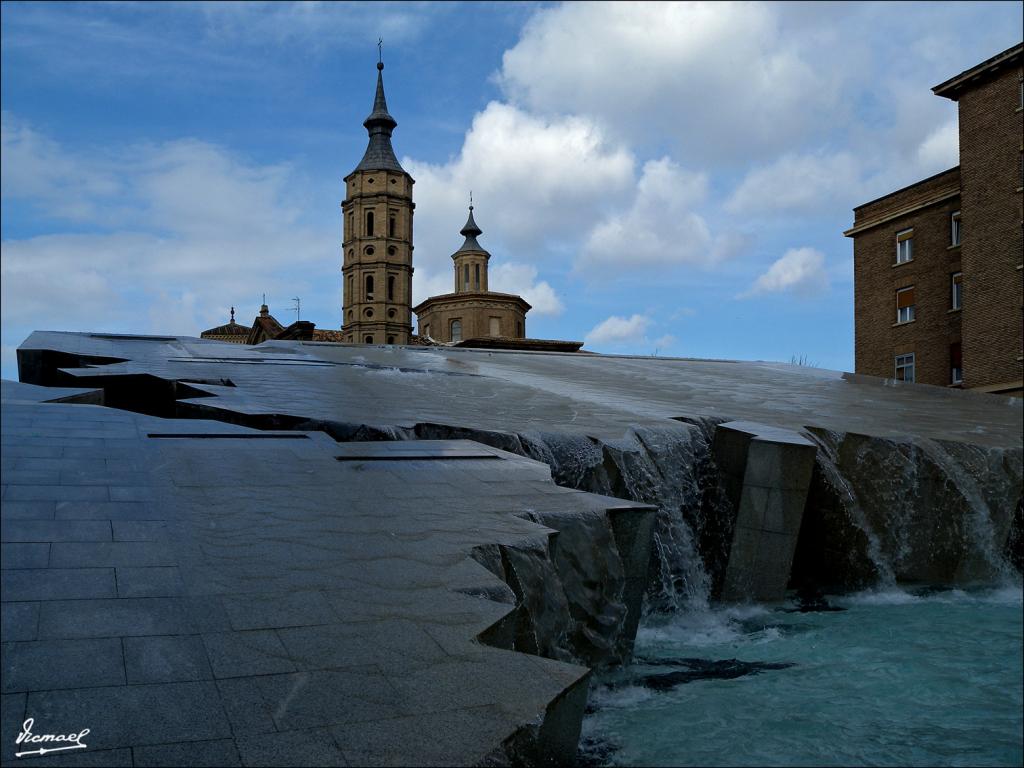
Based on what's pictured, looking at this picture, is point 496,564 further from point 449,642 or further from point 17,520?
point 17,520

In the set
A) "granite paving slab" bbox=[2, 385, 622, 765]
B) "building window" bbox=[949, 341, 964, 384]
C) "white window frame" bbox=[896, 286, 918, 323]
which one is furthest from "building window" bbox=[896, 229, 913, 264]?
"granite paving slab" bbox=[2, 385, 622, 765]

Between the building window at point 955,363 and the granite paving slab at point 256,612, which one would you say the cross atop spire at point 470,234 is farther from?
the granite paving slab at point 256,612

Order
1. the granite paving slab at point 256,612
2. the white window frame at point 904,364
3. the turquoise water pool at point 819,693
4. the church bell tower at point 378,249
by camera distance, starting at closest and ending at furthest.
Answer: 1. the granite paving slab at point 256,612
2. the turquoise water pool at point 819,693
3. the white window frame at point 904,364
4. the church bell tower at point 378,249

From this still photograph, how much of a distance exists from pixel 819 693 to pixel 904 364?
31.0 meters

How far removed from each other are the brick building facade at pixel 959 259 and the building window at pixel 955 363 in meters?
0.03

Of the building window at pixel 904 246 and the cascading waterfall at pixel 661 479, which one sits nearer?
the cascading waterfall at pixel 661 479

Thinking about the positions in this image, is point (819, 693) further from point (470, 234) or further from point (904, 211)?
point (470, 234)

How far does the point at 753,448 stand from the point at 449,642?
548 cm

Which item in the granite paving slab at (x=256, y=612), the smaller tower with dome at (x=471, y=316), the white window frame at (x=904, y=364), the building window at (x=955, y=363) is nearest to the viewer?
the granite paving slab at (x=256, y=612)

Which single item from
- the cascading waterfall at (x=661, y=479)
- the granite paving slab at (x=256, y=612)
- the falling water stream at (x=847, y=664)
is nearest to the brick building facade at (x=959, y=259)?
the falling water stream at (x=847, y=664)

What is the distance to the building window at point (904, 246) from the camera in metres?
33.6

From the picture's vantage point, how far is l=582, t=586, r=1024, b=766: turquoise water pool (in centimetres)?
468

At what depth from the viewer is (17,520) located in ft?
13.0

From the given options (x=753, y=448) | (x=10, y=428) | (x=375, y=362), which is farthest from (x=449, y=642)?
(x=375, y=362)
